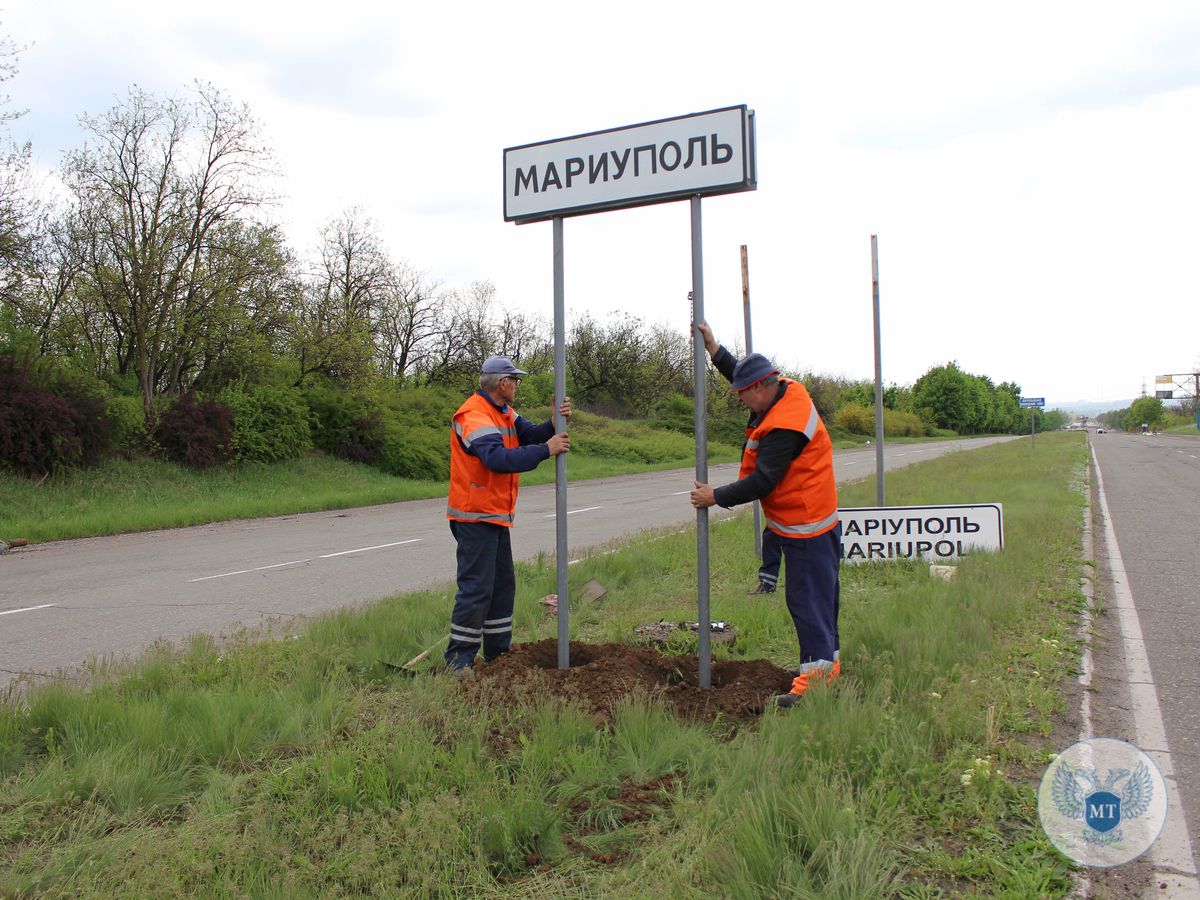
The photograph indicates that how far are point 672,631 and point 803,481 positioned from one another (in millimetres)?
1704

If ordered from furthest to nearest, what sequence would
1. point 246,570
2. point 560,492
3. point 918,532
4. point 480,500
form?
point 246,570 < point 918,532 < point 480,500 < point 560,492

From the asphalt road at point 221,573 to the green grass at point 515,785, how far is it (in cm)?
166

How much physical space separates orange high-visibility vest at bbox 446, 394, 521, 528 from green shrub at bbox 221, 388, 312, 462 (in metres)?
18.5

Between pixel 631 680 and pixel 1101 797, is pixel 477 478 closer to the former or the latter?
pixel 631 680

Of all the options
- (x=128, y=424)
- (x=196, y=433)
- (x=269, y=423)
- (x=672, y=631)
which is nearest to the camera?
(x=672, y=631)

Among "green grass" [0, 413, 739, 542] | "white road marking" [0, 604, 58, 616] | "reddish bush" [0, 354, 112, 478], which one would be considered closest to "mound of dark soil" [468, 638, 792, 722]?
"white road marking" [0, 604, 58, 616]

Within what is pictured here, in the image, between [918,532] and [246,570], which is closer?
[918,532]

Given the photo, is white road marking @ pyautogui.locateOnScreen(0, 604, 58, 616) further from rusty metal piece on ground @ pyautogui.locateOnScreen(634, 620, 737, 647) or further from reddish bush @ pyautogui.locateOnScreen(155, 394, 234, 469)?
reddish bush @ pyautogui.locateOnScreen(155, 394, 234, 469)

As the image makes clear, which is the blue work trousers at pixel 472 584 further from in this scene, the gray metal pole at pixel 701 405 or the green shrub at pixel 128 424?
the green shrub at pixel 128 424

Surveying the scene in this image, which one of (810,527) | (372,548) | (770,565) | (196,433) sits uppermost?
(196,433)

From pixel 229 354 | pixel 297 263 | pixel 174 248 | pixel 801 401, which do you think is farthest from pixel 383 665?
pixel 297 263

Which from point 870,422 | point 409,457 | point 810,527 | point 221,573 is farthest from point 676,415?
point 810,527

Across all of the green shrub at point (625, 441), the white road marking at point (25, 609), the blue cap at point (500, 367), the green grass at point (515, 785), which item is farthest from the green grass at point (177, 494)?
the blue cap at point (500, 367)

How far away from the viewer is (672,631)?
572 centimetres
